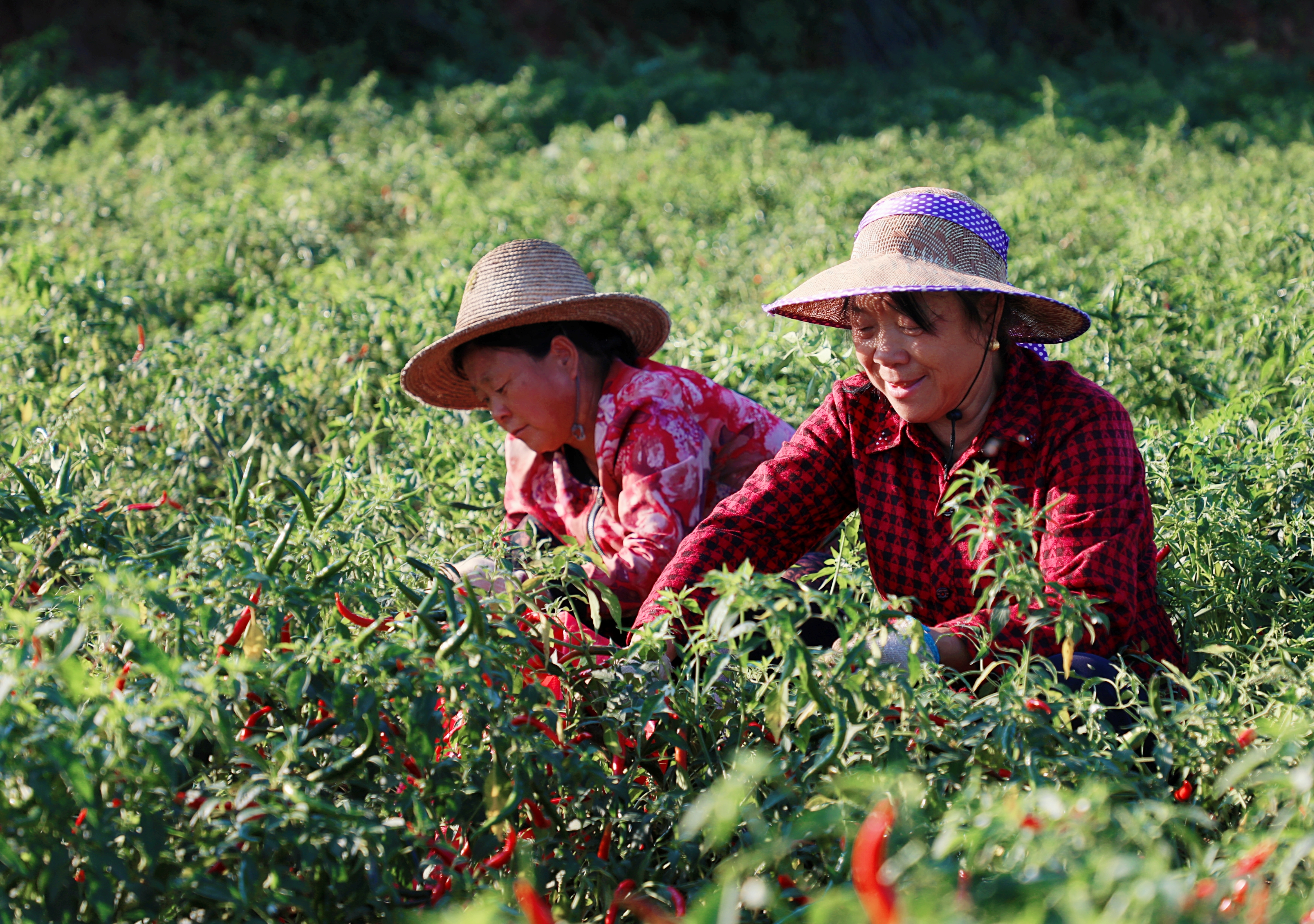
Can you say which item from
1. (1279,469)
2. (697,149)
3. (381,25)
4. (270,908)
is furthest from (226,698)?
(381,25)

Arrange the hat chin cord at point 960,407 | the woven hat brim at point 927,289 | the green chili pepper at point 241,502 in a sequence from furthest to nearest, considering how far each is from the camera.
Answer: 1. the hat chin cord at point 960,407
2. the woven hat brim at point 927,289
3. the green chili pepper at point 241,502

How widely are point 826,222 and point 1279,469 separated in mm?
3396

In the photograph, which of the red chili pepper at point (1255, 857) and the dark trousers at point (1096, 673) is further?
the dark trousers at point (1096, 673)

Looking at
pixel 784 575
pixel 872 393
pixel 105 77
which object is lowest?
pixel 784 575

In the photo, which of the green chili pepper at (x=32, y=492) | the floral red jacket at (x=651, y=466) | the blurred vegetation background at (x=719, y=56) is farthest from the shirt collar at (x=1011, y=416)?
the blurred vegetation background at (x=719, y=56)

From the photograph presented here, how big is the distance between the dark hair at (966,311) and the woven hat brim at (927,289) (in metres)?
0.02

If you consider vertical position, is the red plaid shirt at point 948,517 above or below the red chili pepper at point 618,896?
above

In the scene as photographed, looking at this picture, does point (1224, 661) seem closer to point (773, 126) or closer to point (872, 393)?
point (872, 393)

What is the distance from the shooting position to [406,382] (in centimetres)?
284

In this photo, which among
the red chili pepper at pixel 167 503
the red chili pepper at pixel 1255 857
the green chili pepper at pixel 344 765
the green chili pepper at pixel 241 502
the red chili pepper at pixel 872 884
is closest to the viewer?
the red chili pepper at pixel 872 884

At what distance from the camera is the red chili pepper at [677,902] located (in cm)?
149

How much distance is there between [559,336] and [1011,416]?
103 centimetres

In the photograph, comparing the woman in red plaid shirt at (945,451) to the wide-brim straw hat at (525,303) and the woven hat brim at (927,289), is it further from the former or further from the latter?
the wide-brim straw hat at (525,303)

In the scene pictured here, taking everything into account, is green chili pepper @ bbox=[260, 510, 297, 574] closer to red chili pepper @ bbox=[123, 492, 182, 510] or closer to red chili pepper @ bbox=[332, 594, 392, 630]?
red chili pepper @ bbox=[332, 594, 392, 630]
